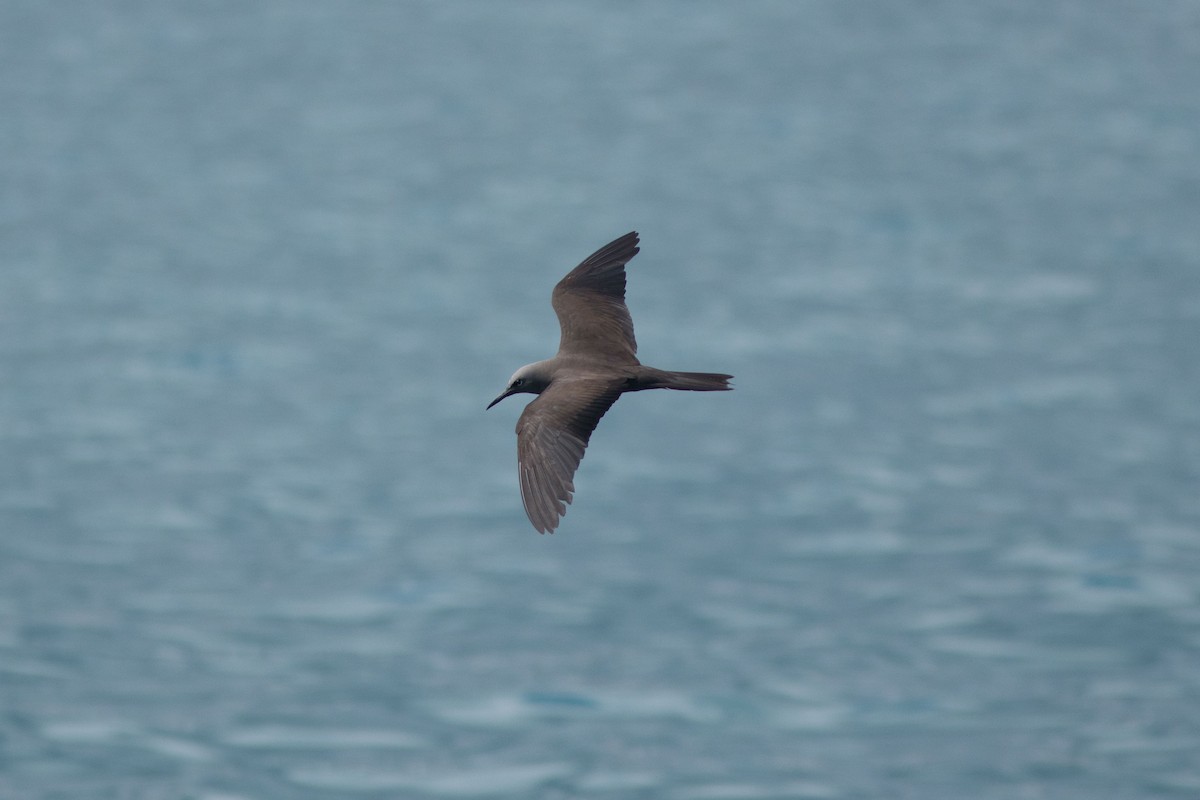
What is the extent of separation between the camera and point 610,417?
2845 cm

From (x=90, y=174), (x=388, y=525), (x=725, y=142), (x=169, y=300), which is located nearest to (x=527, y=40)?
(x=725, y=142)

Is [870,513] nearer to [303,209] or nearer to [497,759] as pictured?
[497,759]

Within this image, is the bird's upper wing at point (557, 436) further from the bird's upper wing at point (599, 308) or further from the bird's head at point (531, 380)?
the bird's upper wing at point (599, 308)

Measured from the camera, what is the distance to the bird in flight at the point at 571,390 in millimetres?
8438

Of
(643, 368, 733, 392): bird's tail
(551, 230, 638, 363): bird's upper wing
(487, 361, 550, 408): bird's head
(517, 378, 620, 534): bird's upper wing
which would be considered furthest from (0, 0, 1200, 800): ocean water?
(643, 368, 733, 392): bird's tail

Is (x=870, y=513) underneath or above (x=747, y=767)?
above

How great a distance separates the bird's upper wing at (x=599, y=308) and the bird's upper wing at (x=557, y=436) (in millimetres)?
652

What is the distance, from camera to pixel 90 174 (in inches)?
1534

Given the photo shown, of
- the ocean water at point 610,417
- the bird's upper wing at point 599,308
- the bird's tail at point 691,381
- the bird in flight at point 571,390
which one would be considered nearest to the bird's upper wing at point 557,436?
the bird in flight at point 571,390

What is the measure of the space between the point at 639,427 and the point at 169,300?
33.2 feet

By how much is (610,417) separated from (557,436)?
19746mm

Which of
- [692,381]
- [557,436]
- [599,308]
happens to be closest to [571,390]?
[557,436]

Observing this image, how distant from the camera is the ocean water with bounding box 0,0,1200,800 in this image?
68.1 feet

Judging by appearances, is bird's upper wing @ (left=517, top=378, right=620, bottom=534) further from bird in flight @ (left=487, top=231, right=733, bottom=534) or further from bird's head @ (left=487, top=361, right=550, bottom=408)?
bird's head @ (left=487, top=361, right=550, bottom=408)
